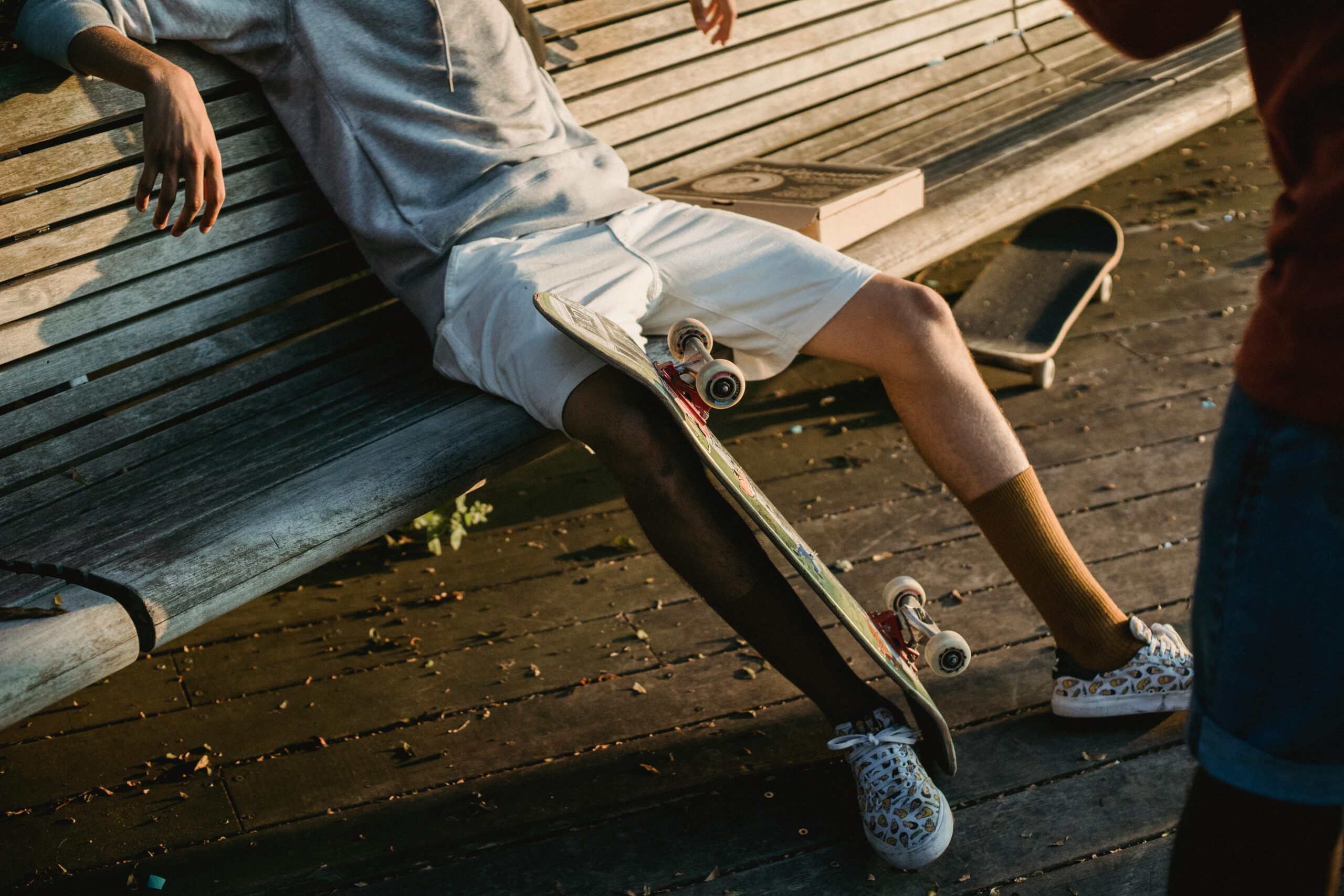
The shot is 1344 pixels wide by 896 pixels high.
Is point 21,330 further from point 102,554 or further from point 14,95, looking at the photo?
point 102,554

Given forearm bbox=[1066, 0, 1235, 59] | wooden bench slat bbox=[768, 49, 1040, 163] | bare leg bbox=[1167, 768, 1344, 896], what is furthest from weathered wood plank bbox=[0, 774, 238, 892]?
wooden bench slat bbox=[768, 49, 1040, 163]

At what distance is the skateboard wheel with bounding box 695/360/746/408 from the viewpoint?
1.75 meters

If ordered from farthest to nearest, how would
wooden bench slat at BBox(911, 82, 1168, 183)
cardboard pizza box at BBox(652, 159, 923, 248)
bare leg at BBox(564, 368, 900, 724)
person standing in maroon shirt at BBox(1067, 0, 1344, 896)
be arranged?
wooden bench slat at BBox(911, 82, 1168, 183)
cardboard pizza box at BBox(652, 159, 923, 248)
bare leg at BBox(564, 368, 900, 724)
person standing in maroon shirt at BBox(1067, 0, 1344, 896)

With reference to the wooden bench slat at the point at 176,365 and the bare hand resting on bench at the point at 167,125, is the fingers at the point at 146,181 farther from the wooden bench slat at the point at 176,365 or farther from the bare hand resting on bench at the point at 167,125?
the wooden bench slat at the point at 176,365

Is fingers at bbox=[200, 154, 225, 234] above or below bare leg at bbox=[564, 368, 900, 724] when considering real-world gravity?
above

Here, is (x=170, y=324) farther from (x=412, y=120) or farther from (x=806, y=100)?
(x=806, y=100)

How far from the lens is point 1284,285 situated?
0.90m

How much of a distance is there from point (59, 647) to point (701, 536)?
0.88 m

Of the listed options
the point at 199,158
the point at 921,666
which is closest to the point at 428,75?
the point at 199,158

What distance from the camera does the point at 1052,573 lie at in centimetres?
191

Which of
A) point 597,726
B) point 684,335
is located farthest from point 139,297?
point 597,726

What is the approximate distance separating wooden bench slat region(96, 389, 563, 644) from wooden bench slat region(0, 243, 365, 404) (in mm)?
489

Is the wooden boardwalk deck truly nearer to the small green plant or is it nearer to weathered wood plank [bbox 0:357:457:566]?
the small green plant

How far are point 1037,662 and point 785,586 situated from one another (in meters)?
0.64
